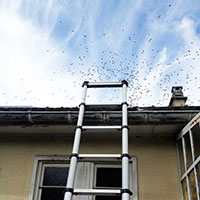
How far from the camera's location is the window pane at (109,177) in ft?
11.7

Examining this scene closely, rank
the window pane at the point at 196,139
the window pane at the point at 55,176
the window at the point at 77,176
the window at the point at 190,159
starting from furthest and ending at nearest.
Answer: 1. the window pane at the point at 55,176
2. the window at the point at 77,176
3. the window pane at the point at 196,139
4. the window at the point at 190,159

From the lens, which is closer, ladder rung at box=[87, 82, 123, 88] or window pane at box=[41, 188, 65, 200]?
window pane at box=[41, 188, 65, 200]

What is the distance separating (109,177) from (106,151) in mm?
336

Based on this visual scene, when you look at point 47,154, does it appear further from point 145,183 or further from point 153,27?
point 153,27

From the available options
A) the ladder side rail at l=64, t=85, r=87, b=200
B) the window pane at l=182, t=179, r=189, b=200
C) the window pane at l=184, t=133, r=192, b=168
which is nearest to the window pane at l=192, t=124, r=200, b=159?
the window pane at l=184, t=133, r=192, b=168

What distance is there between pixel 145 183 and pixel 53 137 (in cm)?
136

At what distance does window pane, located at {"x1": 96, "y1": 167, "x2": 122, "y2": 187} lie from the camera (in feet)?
11.7

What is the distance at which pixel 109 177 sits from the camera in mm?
3637

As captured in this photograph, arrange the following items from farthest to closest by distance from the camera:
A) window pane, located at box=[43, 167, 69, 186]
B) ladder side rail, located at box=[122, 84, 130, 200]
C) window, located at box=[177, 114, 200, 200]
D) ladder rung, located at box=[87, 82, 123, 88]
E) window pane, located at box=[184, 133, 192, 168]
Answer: ladder rung, located at box=[87, 82, 123, 88] → window pane, located at box=[43, 167, 69, 186] → window pane, located at box=[184, 133, 192, 168] → window, located at box=[177, 114, 200, 200] → ladder side rail, located at box=[122, 84, 130, 200]

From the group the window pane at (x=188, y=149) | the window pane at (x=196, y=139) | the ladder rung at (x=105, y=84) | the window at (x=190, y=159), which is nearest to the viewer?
the window at (x=190, y=159)

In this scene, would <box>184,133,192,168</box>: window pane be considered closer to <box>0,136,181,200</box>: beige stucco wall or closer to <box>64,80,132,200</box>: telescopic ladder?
<box>0,136,181,200</box>: beige stucco wall

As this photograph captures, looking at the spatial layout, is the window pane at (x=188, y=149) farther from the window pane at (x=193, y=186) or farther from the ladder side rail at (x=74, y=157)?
the ladder side rail at (x=74, y=157)

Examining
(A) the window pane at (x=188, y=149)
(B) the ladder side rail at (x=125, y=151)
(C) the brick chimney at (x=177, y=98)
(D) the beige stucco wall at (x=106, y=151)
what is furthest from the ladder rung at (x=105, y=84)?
(C) the brick chimney at (x=177, y=98)

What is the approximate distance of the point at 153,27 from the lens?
6.44m
